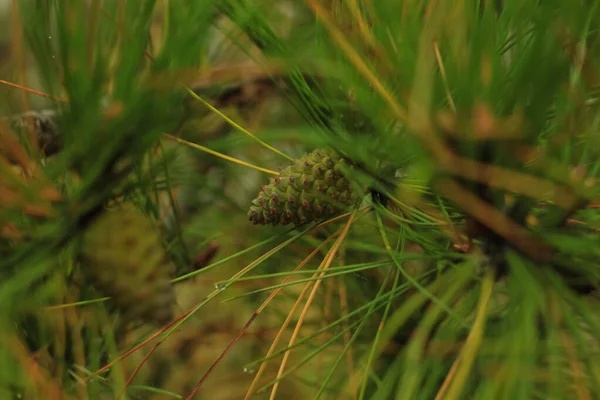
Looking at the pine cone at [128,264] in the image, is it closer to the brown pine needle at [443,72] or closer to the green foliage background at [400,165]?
the green foliage background at [400,165]

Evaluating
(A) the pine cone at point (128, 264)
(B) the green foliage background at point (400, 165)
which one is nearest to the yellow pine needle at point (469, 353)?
(B) the green foliage background at point (400, 165)

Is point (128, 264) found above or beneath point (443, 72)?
beneath

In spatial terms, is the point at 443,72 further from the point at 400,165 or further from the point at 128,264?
the point at 128,264

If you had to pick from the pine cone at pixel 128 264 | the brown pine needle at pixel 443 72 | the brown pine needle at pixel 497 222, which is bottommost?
the pine cone at pixel 128 264

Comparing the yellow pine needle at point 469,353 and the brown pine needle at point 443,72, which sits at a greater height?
the brown pine needle at point 443,72

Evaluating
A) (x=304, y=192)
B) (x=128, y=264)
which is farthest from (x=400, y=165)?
(x=128, y=264)

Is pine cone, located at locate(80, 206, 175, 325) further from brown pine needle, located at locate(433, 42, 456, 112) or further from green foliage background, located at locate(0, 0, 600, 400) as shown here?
brown pine needle, located at locate(433, 42, 456, 112)
